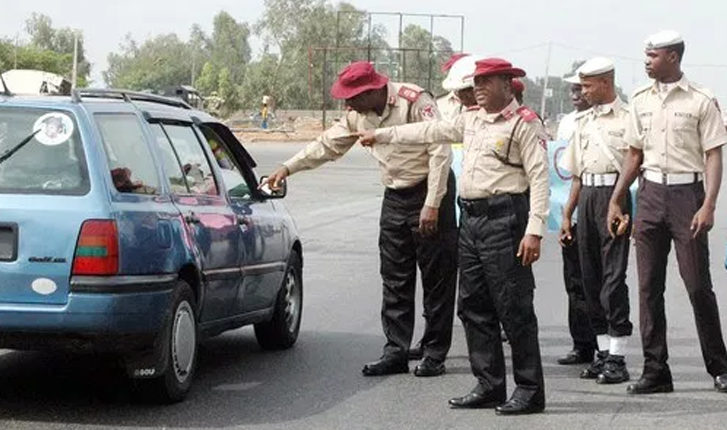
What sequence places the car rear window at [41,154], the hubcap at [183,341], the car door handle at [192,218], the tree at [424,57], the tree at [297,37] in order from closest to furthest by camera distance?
the car rear window at [41,154] → the hubcap at [183,341] → the car door handle at [192,218] → the tree at [424,57] → the tree at [297,37]

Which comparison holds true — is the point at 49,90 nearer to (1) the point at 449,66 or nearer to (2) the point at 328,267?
(1) the point at 449,66

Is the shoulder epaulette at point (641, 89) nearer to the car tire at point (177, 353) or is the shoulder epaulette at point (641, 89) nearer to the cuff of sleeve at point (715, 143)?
the cuff of sleeve at point (715, 143)

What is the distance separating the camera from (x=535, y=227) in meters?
7.72

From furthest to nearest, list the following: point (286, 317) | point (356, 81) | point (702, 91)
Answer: point (286, 317)
point (356, 81)
point (702, 91)

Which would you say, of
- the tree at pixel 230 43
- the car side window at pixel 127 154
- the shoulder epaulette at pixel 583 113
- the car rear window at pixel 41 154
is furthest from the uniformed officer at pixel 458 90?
the tree at pixel 230 43

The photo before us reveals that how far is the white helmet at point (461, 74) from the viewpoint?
920 centimetres

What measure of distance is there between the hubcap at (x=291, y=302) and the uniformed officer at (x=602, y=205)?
2.07m

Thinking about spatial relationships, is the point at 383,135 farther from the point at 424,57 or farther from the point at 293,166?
the point at 424,57

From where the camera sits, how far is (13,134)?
25.2 ft

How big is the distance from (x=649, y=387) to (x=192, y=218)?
267 cm

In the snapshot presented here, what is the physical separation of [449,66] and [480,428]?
374 cm

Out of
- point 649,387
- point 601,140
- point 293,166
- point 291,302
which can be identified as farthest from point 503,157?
point 291,302

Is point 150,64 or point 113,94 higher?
point 113,94

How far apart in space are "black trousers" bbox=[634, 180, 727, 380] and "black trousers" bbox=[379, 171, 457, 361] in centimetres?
123
